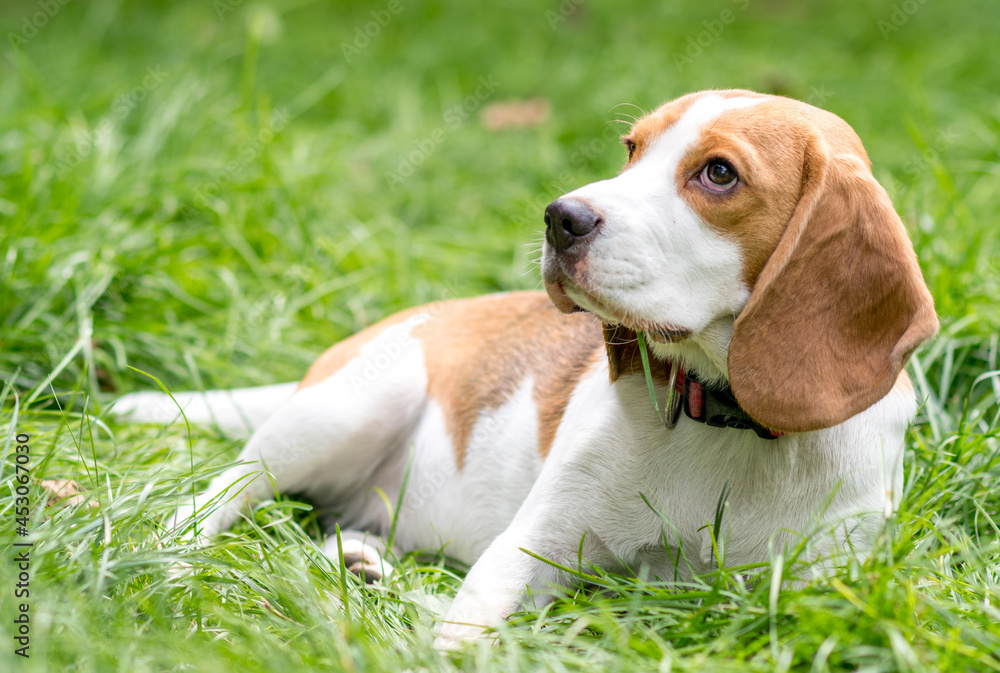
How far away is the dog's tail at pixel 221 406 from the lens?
378cm

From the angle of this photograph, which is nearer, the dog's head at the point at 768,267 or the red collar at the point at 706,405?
the dog's head at the point at 768,267

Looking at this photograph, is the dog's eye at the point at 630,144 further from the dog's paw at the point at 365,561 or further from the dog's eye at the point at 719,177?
the dog's paw at the point at 365,561

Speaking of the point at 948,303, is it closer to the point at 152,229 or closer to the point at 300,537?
the point at 300,537

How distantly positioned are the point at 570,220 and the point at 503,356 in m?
1.24

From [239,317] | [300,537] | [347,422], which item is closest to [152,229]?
[239,317]

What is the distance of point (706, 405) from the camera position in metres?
2.61

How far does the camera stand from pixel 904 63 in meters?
8.95

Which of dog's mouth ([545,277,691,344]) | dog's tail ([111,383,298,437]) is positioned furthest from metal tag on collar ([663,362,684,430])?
dog's tail ([111,383,298,437])

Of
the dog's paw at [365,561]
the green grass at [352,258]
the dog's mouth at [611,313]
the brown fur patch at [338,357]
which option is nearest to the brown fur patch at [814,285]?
the dog's mouth at [611,313]

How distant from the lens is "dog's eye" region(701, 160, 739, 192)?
2.44 m

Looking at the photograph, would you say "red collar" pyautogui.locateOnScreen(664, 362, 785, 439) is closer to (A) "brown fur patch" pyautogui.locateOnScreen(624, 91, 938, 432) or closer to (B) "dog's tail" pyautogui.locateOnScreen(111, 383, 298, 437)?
(A) "brown fur patch" pyautogui.locateOnScreen(624, 91, 938, 432)

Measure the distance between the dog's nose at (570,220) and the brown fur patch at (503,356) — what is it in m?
0.88

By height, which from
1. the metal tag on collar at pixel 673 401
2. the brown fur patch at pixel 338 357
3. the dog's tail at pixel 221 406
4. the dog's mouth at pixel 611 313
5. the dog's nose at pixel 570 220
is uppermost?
the dog's nose at pixel 570 220

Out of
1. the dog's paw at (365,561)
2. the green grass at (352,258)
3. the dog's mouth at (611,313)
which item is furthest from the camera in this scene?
the dog's paw at (365,561)
